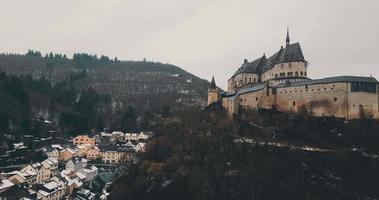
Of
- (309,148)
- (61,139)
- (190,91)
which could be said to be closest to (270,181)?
(309,148)

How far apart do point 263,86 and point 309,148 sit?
15.7m

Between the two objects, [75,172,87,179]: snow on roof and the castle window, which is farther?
[75,172,87,179]: snow on roof

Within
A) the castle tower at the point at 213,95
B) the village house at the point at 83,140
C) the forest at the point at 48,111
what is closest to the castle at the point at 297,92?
the castle tower at the point at 213,95

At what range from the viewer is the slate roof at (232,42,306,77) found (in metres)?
79.1

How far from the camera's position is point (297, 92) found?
69750 millimetres

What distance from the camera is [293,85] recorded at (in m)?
70.6

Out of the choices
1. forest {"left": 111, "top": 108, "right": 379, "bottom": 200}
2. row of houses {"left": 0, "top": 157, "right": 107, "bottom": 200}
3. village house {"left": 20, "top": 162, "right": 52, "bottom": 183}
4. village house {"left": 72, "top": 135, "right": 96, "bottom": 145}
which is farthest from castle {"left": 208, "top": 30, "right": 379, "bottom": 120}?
village house {"left": 72, "top": 135, "right": 96, "bottom": 145}

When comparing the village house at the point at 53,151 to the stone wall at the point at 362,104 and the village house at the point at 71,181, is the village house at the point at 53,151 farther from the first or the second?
the stone wall at the point at 362,104

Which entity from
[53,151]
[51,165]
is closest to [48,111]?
[53,151]

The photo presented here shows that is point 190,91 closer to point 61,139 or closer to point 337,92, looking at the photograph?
point 61,139

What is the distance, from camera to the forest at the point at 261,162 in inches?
2160

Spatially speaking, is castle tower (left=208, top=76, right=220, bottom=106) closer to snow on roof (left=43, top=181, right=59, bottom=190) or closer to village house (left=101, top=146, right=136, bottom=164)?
village house (left=101, top=146, right=136, bottom=164)

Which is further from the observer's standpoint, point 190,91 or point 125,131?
point 190,91

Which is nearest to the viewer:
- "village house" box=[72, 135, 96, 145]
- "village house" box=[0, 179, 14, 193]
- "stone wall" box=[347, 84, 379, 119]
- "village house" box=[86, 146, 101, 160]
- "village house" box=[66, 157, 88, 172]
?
"village house" box=[0, 179, 14, 193]
